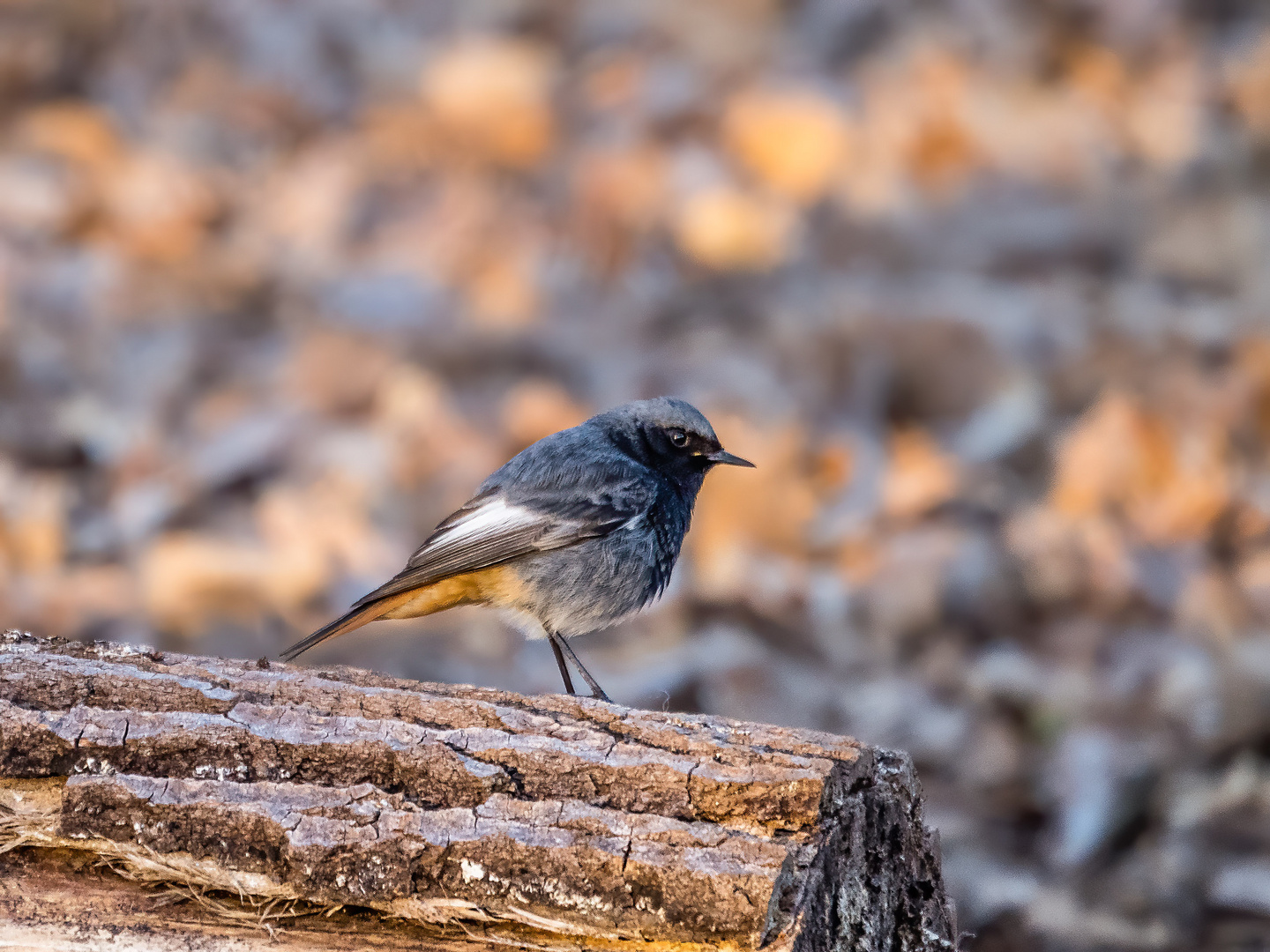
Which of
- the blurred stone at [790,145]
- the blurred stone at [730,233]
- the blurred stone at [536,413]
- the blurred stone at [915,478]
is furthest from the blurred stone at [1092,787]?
the blurred stone at [790,145]

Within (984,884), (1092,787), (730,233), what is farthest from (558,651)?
(730,233)

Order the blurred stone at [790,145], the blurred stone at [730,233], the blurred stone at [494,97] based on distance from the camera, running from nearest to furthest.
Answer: the blurred stone at [730,233], the blurred stone at [790,145], the blurred stone at [494,97]

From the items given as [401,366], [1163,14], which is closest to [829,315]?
[401,366]

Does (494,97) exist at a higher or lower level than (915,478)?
higher

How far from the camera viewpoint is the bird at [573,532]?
289 cm

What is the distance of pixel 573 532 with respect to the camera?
Result: 9.95ft

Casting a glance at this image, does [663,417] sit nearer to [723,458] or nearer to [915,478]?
[723,458]

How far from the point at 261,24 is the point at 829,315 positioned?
3175 mm

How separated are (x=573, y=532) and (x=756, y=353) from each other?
2.10 m

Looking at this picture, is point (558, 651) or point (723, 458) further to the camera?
point (723, 458)

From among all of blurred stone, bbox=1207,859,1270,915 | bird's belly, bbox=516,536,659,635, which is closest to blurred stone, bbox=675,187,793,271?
bird's belly, bbox=516,536,659,635

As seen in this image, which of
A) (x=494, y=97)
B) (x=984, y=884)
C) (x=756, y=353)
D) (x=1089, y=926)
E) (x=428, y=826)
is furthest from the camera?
(x=494, y=97)

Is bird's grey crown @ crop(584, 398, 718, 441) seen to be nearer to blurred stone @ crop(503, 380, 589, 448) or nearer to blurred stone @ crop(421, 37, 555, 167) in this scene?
blurred stone @ crop(503, 380, 589, 448)

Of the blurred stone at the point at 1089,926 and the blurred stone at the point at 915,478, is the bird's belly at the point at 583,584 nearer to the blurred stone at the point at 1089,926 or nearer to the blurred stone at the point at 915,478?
the blurred stone at the point at 1089,926
